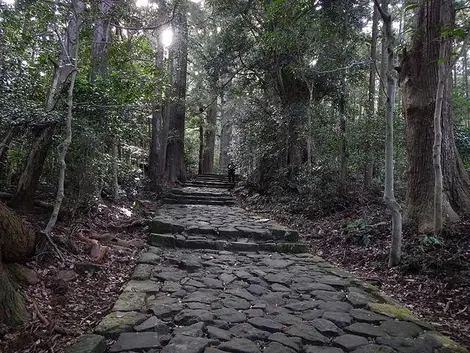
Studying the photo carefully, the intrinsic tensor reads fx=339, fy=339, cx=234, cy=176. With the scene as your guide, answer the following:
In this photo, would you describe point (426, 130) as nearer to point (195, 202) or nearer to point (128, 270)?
point (128, 270)

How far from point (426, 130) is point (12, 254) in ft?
18.7

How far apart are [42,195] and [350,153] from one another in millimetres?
6485

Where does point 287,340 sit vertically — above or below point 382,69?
below

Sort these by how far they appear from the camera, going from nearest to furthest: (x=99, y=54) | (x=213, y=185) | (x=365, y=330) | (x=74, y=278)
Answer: (x=365, y=330), (x=74, y=278), (x=99, y=54), (x=213, y=185)

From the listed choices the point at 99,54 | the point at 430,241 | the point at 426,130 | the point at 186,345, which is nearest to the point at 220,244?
the point at 430,241

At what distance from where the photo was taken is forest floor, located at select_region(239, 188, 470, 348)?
348cm

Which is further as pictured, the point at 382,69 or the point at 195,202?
the point at 195,202

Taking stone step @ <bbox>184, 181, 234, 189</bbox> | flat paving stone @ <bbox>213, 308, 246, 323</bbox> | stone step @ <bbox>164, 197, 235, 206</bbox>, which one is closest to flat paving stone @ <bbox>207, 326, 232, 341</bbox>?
flat paving stone @ <bbox>213, 308, 246, 323</bbox>

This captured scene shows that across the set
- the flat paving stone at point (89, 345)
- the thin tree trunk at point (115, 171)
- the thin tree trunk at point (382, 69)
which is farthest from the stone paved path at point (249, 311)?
the thin tree trunk at point (382, 69)

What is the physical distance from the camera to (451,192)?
5312mm

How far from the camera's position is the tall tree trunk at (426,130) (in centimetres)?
521

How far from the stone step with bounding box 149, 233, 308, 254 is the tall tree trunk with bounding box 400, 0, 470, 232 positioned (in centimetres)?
194

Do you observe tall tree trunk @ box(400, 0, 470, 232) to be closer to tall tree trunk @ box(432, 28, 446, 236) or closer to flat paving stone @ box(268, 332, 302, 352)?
tall tree trunk @ box(432, 28, 446, 236)

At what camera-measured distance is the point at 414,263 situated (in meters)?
4.30
